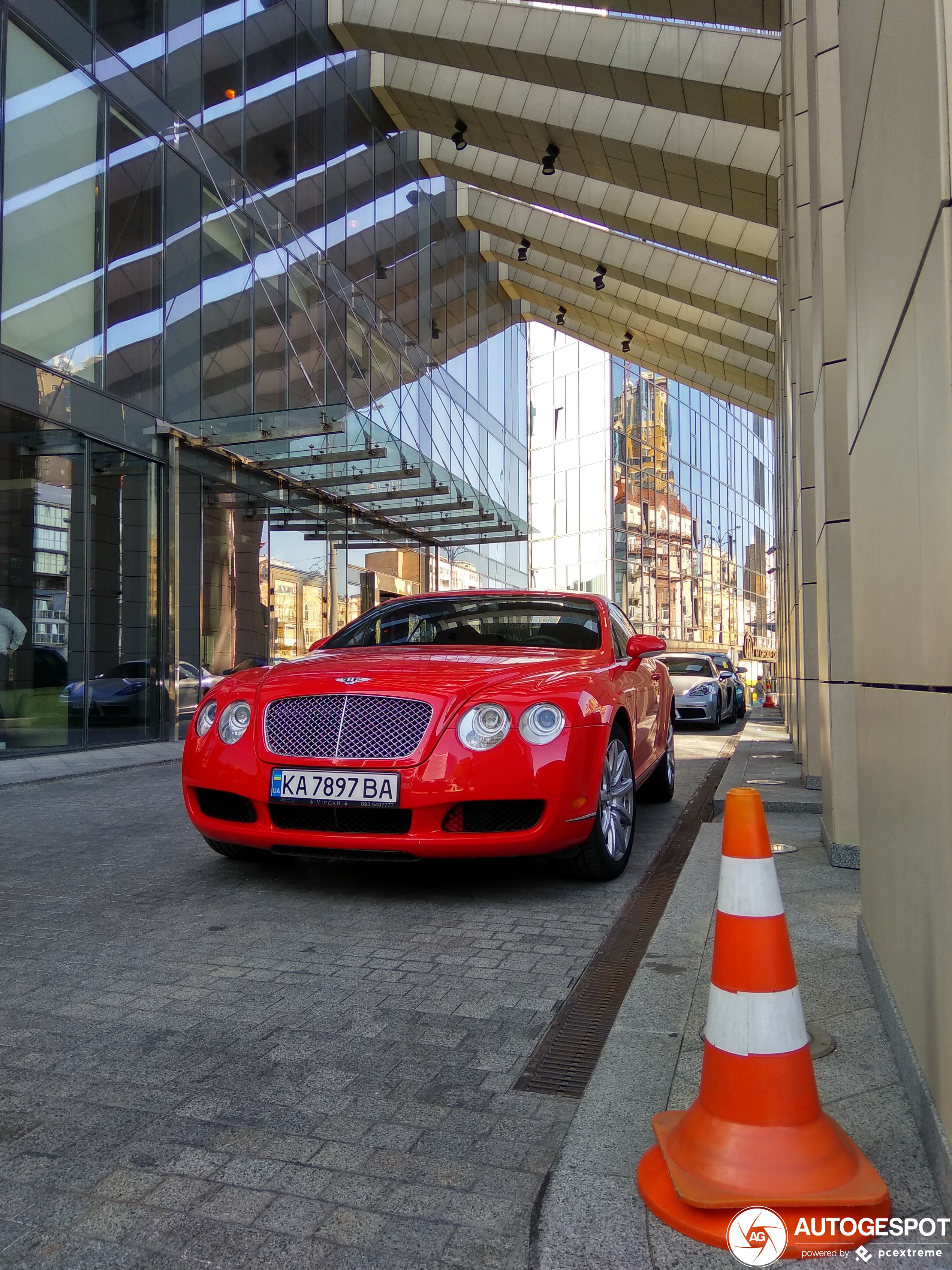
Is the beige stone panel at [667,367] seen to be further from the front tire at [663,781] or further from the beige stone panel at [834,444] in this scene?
the beige stone panel at [834,444]

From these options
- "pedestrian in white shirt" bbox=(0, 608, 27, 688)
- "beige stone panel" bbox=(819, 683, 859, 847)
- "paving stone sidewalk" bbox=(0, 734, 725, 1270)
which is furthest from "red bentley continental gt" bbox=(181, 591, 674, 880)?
"pedestrian in white shirt" bbox=(0, 608, 27, 688)

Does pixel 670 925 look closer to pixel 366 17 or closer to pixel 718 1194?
pixel 718 1194

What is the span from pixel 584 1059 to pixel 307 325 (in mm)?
18098

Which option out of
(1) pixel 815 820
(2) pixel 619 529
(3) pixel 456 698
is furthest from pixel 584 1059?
(2) pixel 619 529

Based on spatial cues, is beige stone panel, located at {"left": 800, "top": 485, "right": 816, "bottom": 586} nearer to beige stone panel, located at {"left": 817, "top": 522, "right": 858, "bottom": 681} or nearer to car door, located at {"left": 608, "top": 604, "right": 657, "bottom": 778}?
car door, located at {"left": 608, "top": 604, "right": 657, "bottom": 778}

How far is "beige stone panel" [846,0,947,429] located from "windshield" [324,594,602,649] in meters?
2.99

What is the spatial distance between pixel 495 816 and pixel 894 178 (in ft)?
9.54

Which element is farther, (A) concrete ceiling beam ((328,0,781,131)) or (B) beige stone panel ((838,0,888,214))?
(A) concrete ceiling beam ((328,0,781,131))

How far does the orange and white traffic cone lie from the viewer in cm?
174

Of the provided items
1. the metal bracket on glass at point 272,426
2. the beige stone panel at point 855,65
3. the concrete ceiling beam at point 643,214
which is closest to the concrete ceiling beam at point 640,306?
the concrete ceiling beam at point 643,214

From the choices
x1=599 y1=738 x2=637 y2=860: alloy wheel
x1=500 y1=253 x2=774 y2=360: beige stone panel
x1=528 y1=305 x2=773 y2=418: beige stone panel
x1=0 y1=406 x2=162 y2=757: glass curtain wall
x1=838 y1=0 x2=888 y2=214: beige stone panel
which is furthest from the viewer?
x1=528 y1=305 x2=773 y2=418: beige stone panel

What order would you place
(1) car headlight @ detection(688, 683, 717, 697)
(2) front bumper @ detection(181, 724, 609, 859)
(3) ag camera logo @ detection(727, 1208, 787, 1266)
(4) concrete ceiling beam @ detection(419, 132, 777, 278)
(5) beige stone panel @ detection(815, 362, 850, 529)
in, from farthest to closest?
(1) car headlight @ detection(688, 683, 717, 697) → (4) concrete ceiling beam @ detection(419, 132, 777, 278) → (5) beige stone panel @ detection(815, 362, 850, 529) → (2) front bumper @ detection(181, 724, 609, 859) → (3) ag camera logo @ detection(727, 1208, 787, 1266)

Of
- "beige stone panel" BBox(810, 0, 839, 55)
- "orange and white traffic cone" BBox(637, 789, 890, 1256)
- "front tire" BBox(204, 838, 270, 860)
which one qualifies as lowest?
"front tire" BBox(204, 838, 270, 860)

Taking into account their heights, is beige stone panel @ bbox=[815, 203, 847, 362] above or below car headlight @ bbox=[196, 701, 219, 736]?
above
